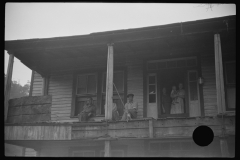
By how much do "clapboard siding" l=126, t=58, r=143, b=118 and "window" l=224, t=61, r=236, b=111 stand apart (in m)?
3.72

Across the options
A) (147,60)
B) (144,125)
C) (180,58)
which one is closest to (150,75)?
(147,60)

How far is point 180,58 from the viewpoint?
A: 1371cm

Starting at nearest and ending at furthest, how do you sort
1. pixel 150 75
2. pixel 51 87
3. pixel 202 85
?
pixel 202 85 < pixel 150 75 < pixel 51 87

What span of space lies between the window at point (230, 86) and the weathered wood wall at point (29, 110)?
24.6 feet

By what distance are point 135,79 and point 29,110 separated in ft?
16.3

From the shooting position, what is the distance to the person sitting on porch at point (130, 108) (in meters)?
12.4

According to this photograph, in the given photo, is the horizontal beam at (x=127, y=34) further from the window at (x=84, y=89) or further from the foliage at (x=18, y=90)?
the foliage at (x=18, y=90)

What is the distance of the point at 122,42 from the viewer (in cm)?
1243

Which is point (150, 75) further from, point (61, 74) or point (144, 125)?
point (61, 74)

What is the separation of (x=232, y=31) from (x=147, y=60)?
4209mm

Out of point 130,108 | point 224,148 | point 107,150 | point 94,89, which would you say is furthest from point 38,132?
point 224,148

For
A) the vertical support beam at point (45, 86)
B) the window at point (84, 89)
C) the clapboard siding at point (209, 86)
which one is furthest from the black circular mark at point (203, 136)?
the vertical support beam at point (45, 86)

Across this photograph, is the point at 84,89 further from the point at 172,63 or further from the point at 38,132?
the point at 172,63

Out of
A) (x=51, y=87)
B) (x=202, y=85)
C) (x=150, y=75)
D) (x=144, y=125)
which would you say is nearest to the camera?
(x=144, y=125)
